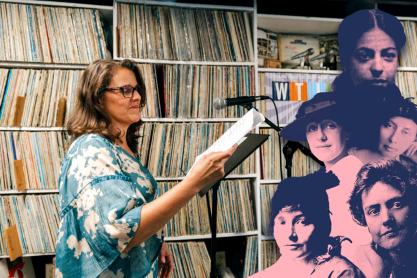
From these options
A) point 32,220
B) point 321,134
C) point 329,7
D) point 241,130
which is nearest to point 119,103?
point 241,130

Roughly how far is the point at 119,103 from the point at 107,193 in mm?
359

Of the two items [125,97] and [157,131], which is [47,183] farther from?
[125,97]

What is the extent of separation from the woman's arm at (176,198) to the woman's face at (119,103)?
0.36m

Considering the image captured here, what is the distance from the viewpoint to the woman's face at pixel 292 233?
6.97ft

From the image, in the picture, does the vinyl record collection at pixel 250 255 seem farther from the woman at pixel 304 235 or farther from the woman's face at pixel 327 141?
the woman's face at pixel 327 141

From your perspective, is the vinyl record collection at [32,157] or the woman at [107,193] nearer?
the woman at [107,193]

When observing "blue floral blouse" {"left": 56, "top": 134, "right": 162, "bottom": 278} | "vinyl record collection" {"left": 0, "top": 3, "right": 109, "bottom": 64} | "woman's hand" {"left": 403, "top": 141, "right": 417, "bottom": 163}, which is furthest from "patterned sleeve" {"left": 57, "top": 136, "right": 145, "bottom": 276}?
"woman's hand" {"left": 403, "top": 141, "right": 417, "bottom": 163}

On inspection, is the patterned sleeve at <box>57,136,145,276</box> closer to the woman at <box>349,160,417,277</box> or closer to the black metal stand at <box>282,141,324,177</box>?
the black metal stand at <box>282,141,324,177</box>

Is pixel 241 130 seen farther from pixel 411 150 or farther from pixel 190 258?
pixel 411 150

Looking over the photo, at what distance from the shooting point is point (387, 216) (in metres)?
2.12

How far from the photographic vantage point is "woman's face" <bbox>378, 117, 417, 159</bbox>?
2.15m

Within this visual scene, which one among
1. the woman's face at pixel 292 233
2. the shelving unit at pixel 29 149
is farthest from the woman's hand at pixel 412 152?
the shelving unit at pixel 29 149

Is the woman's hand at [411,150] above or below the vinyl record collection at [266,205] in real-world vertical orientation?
above

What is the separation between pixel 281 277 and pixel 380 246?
566 mm
